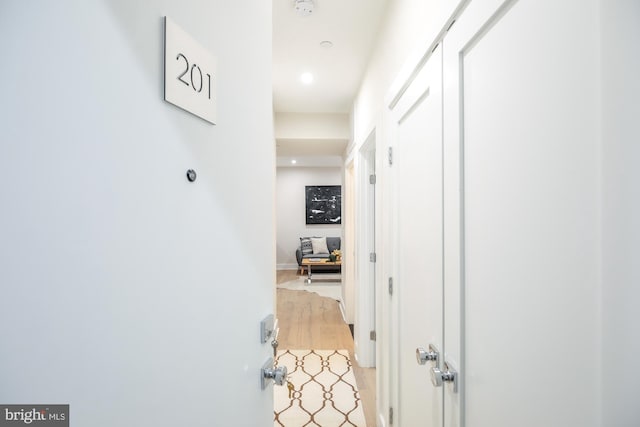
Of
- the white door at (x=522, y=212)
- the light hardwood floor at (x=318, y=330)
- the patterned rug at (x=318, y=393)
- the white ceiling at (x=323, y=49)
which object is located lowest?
the light hardwood floor at (x=318, y=330)

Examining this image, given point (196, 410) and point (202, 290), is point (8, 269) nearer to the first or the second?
point (202, 290)

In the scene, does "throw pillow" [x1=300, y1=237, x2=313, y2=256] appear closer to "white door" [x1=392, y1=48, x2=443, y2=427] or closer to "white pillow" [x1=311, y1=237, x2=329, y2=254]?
"white pillow" [x1=311, y1=237, x2=329, y2=254]

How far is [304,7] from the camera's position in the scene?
1.92m

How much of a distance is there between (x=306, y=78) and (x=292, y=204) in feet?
18.0

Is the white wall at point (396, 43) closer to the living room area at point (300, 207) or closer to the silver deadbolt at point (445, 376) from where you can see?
the silver deadbolt at point (445, 376)

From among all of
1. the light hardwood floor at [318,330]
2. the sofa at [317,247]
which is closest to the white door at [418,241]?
the light hardwood floor at [318,330]

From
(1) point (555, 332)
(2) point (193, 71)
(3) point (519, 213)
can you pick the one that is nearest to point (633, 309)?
(1) point (555, 332)

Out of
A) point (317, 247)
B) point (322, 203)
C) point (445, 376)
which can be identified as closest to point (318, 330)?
point (445, 376)

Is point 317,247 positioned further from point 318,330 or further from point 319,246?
point 318,330

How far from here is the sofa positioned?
25.1 ft

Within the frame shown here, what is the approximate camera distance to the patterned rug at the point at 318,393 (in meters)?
2.19

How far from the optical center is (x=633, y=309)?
413 mm

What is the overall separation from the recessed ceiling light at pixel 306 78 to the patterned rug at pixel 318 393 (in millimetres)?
2514

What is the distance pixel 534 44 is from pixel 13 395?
0.98 metres
